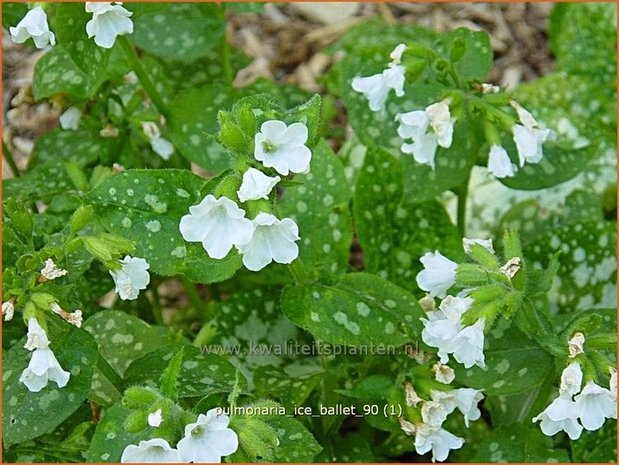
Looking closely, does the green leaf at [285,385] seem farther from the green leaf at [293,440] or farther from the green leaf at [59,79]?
the green leaf at [59,79]

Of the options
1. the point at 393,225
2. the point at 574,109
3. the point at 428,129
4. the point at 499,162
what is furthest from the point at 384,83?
the point at 574,109

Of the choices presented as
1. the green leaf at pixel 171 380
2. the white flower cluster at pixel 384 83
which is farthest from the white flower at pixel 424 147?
the green leaf at pixel 171 380

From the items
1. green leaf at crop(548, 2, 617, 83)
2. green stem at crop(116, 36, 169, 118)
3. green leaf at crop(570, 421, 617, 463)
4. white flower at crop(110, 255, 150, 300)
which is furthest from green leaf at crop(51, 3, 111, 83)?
green leaf at crop(548, 2, 617, 83)

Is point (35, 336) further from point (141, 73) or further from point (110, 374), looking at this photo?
point (141, 73)

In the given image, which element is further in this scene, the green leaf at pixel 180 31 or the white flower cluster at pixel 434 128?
the green leaf at pixel 180 31

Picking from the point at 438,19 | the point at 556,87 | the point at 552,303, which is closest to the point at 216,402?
the point at 552,303

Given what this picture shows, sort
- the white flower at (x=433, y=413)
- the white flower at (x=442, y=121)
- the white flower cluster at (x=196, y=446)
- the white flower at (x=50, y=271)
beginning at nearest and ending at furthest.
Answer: the white flower cluster at (x=196, y=446) → the white flower at (x=50, y=271) → the white flower at (x=433, y=413) → the white flower at (x=442, y=121)

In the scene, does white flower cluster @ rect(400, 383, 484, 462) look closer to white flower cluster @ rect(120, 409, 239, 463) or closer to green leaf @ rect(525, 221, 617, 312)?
white flower cluster @ rect(120, 409, 239, 463)
